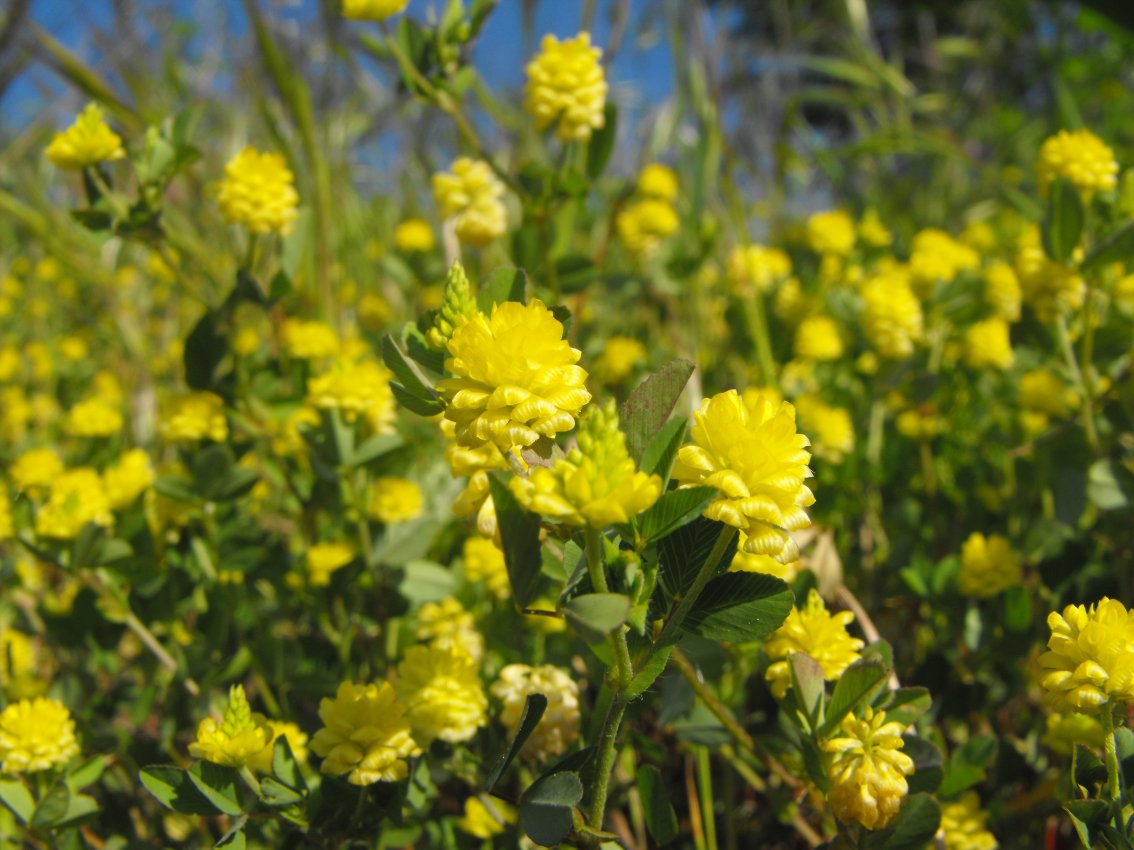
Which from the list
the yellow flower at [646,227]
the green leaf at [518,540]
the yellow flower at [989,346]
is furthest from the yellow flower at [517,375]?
the yellow flower at [646,227]

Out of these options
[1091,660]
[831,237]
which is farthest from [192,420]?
[831,237]

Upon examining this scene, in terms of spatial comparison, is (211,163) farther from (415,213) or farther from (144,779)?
(144,779)

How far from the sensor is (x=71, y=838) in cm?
77

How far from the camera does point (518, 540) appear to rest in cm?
48

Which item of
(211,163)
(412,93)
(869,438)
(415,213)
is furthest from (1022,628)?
(211,163)

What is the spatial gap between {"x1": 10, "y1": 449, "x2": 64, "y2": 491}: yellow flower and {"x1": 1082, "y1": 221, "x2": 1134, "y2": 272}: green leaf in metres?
1.25

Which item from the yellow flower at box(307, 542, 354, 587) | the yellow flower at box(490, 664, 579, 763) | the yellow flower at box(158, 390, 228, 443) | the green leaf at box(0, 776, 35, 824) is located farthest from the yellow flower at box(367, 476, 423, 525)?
the green leaf at box(0, 776, 35, 824)

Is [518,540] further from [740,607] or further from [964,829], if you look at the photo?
[964,829]

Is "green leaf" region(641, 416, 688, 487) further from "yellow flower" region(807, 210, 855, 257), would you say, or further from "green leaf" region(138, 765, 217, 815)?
"yellow flower" region(807, 210, 855, 257)

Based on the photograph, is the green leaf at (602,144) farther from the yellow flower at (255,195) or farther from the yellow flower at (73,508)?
the yellow flower at (73,508)

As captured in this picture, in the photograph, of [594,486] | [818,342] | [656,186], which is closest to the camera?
[594,486]

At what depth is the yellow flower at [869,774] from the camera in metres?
0.58

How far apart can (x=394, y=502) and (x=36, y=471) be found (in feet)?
1.77

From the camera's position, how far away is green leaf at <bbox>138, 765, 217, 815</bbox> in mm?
653
